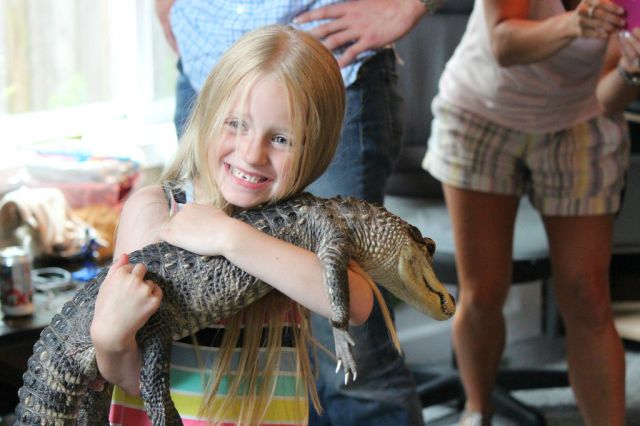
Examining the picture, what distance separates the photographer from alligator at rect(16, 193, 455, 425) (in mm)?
1122

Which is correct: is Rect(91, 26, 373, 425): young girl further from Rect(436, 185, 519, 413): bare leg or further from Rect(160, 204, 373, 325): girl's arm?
Rect(436, 185, 519, 413): bare leg

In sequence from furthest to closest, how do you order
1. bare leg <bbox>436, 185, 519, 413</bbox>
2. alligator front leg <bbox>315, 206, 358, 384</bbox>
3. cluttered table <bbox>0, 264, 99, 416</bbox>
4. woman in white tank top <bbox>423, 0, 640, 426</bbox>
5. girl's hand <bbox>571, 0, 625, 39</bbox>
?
bare leg <bbox>436, 185, 519, 413</bbox> < woman in white tank top <bbox>423, 0, 640, 426</bbox> < cluttered table <bbox>0, 264, 99, 416</bbox> < girl's hand <bbox>571, 0, 625, 39</bbox> < alligator front leg <bbox>315, 206, 358, 384</bbox>

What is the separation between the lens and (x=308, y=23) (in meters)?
1.66

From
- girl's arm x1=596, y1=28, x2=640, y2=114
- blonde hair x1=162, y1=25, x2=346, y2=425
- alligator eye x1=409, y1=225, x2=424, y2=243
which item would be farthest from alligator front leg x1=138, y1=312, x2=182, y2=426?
girl's arm x1=596, y1=28, x2=640, y2=114

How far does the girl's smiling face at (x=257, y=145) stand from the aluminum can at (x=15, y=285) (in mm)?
1063

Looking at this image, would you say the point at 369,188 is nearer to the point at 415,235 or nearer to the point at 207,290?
the point at 415,235

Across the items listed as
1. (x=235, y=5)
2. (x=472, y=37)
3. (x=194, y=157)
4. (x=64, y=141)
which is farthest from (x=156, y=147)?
(x=194, y=157)

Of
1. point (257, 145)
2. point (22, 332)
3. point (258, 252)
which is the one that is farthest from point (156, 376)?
point (22, 332)

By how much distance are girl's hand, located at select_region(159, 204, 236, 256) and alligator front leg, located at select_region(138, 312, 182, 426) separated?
0.09 m

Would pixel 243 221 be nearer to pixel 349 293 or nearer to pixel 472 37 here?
pixel 349 293

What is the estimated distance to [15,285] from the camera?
2.09 m

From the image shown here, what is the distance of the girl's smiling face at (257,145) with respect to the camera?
1142mm

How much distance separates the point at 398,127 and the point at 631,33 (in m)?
0.52

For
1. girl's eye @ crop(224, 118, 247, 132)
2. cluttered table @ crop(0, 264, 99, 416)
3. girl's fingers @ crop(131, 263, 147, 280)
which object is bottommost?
cluttered table @ crop(0, 264, 99, 416)
